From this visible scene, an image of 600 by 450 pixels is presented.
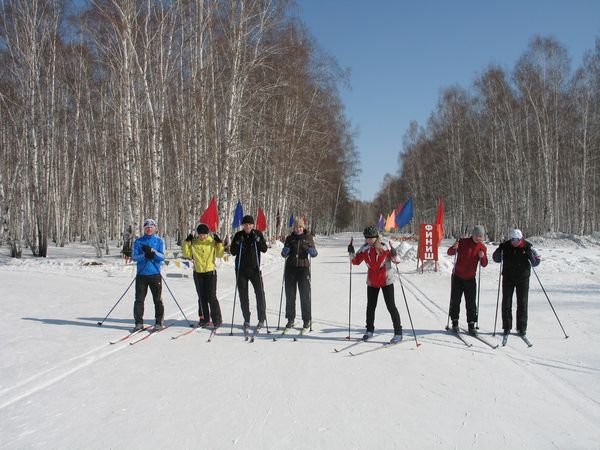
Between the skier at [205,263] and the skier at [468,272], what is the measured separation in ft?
12.2

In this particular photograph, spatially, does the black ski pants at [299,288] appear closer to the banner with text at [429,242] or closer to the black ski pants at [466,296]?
the black ski pants at [466,296]

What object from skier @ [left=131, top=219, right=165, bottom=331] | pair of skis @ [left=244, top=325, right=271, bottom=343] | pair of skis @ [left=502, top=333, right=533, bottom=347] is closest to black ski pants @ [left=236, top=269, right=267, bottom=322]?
pair of skis @ [left=244, top=325, right=271, bottom=343]

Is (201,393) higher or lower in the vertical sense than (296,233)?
lower

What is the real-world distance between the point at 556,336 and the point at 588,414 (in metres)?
3.07

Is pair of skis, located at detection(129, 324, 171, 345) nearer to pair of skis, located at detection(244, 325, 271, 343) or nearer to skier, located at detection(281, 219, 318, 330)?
pair of skis, located at detection(244, 325, 271, 343)

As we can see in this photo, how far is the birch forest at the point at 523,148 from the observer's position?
28.2m

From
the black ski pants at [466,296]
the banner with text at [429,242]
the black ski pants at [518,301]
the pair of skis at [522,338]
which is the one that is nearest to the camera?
the pair of skis at [522,338]

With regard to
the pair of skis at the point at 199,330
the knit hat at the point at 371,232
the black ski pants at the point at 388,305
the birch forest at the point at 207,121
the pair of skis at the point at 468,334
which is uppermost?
the birch forest at the point at 207,121

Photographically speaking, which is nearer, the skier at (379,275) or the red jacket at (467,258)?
the skier at (379,275)

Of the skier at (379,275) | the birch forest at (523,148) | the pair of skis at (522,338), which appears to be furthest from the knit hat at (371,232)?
the birch forest at (523,148)

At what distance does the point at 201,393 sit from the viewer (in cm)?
426

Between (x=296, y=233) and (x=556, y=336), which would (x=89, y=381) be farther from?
(x=556, y=336)

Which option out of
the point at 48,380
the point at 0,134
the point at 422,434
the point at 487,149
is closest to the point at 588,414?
the point at 422,434

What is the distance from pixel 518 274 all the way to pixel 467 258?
74cm
